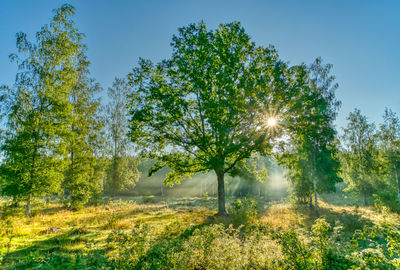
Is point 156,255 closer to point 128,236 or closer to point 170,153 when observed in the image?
point 128,236

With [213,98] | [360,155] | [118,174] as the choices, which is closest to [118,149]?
[118,174]

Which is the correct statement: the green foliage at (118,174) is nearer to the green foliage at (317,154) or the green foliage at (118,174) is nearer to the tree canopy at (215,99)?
the tree canopy at (215,99)

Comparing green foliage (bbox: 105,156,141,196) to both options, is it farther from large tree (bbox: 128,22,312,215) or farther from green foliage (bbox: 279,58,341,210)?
green foliage (bbox: 279,58,341,210)

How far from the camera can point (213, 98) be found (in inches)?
532

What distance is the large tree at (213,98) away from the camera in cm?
1234

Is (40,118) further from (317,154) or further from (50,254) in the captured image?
(317,154)

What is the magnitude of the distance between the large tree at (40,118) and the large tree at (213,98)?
5373 mm

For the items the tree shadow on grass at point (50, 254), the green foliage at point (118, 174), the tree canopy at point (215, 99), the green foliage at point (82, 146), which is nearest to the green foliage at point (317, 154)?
the tree canopy at point (215, 99)

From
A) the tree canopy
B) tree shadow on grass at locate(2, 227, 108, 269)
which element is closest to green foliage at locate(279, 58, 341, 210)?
the tree canopy

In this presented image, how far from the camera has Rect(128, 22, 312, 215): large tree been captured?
40.5 feet

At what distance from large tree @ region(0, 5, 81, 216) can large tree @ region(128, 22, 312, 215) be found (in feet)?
17.6

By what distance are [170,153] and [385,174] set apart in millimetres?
28557

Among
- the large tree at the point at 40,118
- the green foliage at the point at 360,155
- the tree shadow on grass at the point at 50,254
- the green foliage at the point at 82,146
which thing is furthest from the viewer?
the green foliage at the point at 360,155

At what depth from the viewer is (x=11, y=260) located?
5449 millimetres
